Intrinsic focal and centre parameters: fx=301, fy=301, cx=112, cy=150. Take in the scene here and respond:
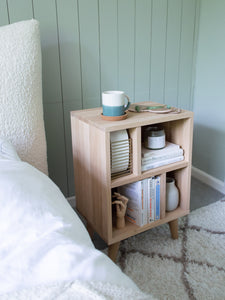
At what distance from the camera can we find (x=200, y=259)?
1.41 meters

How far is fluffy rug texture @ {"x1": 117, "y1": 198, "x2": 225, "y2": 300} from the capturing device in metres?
1.25

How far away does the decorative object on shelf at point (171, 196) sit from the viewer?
1457mm

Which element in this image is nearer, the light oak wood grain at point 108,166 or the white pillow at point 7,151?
the white pillow at point 7,151

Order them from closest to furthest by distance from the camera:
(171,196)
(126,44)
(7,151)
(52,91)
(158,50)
Answer: 1. (7,151)
2. (171,196)
3. (52,91)
4. (126,44)
5. (158,50)

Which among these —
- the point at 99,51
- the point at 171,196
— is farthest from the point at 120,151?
the point at 99,51

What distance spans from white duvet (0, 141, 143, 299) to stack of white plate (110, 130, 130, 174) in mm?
473

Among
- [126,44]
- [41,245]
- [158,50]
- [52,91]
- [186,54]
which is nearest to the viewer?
[41,245]

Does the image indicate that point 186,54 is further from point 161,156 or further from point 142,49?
point 161,156

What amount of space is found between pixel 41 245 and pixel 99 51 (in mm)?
1262

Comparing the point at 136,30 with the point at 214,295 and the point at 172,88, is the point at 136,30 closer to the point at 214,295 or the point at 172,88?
the point at 172,88

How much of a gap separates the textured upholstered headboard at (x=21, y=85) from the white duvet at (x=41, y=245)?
0.43 meters

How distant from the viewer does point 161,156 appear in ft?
4.40

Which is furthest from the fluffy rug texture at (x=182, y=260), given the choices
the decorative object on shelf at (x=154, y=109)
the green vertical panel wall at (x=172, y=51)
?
the green vertical panel wall at (x=172, y=51)

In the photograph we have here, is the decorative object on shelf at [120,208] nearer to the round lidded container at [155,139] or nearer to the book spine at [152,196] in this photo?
the book spine at [152,196]
